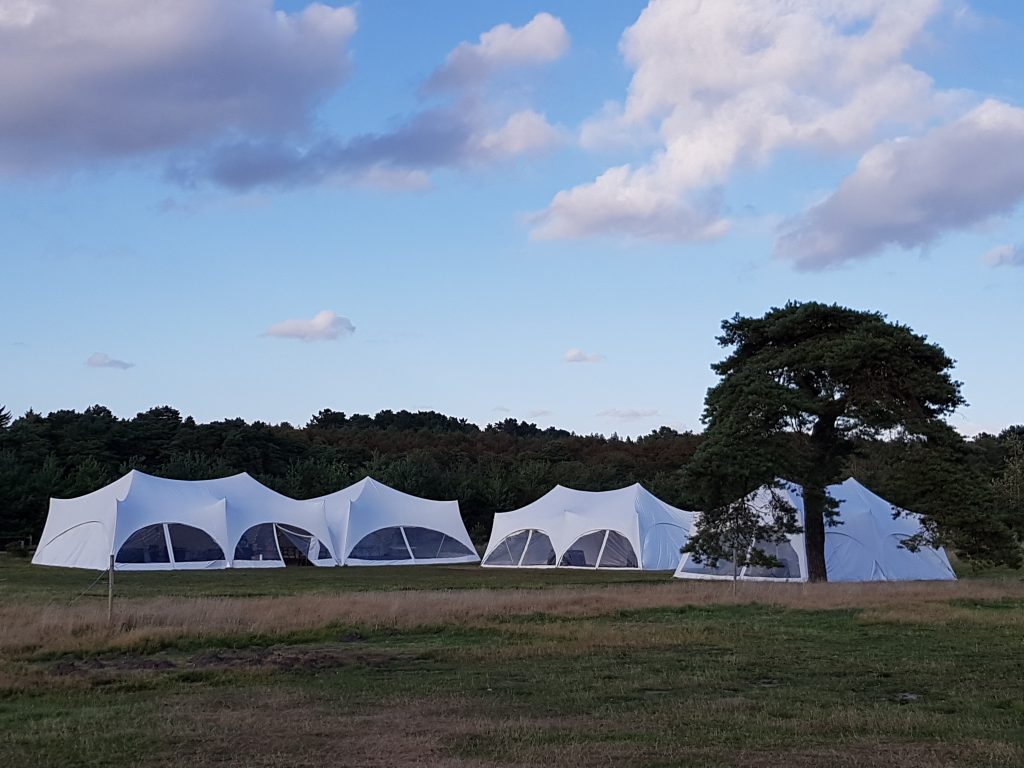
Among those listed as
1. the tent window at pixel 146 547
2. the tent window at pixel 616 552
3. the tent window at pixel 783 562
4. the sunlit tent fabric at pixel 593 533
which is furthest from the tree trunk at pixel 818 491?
the tent window at pixel 146 547

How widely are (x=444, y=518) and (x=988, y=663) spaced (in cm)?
3275

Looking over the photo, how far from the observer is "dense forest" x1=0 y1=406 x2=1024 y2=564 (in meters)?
24.0

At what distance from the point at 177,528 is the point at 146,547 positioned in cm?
113

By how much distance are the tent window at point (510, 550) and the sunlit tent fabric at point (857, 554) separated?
10916 millimetres

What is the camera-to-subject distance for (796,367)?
2603 centimetres

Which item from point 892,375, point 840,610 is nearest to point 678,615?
point 840,610

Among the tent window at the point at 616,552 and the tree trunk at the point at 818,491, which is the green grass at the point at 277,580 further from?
the tree trunk at the point at 818,491

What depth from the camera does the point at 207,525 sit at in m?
36.9

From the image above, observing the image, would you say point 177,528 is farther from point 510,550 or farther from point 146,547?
point 510,550

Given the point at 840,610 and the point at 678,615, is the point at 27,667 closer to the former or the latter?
the point at 678,615

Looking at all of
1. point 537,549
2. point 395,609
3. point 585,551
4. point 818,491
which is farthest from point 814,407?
point 537,549

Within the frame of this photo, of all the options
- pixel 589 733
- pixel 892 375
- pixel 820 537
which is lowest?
pixel 589 733

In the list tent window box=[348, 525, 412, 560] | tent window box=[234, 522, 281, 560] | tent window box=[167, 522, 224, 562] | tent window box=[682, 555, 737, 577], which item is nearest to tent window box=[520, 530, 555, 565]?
tent window box=[348, 525, 412, 560]

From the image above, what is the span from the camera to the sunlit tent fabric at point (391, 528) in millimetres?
41281
